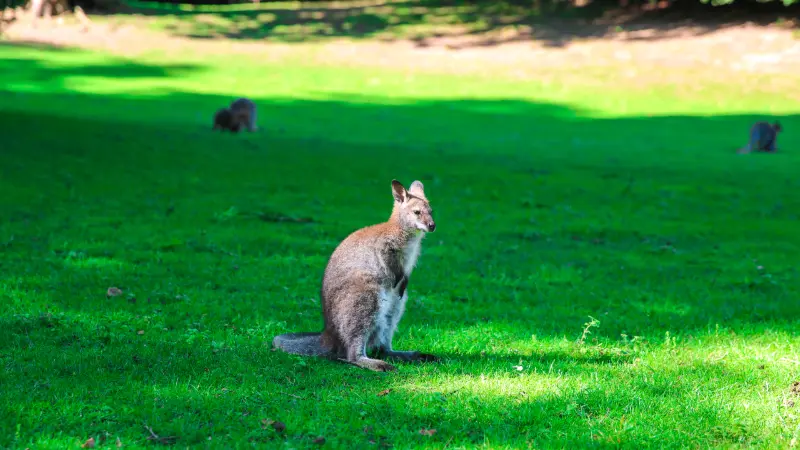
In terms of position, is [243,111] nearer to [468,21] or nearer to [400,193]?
[400,193]

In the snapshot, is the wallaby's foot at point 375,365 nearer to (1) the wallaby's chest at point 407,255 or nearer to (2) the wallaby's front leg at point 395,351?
(2) the wallaby's front leg at point 395,351

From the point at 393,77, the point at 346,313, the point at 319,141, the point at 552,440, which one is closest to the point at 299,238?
the point at 346,313

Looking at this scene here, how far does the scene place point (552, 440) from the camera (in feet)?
20.0

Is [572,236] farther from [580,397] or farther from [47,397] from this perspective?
[47,397]

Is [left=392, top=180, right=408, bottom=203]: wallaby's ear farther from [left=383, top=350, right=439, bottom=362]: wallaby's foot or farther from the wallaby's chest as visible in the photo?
[left=383, top=350, right=439, bottom=362]: wallaby's foot

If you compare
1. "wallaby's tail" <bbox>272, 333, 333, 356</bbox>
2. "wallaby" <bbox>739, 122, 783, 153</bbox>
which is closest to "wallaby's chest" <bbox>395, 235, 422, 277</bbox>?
"wallaby's tail" <bbox>272, 333, 333, 356</bbox>

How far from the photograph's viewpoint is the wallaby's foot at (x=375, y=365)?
7.39 meters

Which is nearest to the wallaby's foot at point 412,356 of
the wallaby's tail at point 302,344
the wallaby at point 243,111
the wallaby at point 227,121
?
the wallaby's tail at point 302,344

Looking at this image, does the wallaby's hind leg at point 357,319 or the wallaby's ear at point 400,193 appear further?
the wallaby's ear at point 400,193

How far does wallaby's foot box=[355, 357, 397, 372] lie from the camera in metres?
7.39

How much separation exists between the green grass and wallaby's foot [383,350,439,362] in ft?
0.81

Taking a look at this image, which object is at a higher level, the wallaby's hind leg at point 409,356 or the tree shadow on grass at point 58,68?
the tree shadow on grass at point 58,68

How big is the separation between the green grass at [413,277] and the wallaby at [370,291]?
248 millimetres

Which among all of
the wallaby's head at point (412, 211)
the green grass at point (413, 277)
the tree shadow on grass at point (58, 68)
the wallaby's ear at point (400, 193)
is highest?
the tree shadow on grass at point (58, 68)
